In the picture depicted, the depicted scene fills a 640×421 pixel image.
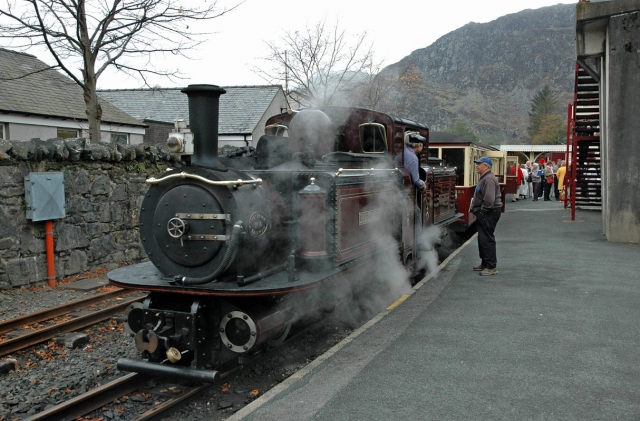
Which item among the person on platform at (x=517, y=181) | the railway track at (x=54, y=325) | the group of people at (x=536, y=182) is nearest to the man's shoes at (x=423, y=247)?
the railway track at (x=54, y=325)

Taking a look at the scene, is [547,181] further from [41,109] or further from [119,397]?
[119,397]

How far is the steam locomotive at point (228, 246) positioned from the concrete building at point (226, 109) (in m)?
15.8

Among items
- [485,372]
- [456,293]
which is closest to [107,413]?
[485,372]

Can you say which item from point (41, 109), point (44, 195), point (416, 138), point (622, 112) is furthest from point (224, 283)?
point (41, 109)

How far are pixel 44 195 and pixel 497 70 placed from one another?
155 metres

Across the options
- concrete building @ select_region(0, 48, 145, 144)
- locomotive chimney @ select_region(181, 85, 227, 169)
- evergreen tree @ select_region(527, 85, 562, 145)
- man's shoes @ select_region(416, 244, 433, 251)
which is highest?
evergreen tree @ select_region(527, 85, 562, 145)

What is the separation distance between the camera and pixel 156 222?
4.57m

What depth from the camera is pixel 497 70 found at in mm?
148375

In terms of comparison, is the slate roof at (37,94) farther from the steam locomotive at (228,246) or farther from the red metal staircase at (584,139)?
the red metal staircase at (584,139)

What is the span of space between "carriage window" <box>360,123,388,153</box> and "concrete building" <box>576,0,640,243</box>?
5700 mm

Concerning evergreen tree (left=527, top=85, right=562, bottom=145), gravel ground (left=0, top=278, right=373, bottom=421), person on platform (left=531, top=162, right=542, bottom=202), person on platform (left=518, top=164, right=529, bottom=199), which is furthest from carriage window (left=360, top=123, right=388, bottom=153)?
evergreen tree (left=527, top=85, right=562, bottom=145)

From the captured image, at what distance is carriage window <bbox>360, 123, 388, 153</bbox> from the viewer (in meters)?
6.88

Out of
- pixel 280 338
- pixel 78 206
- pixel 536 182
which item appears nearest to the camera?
pixel 280 338

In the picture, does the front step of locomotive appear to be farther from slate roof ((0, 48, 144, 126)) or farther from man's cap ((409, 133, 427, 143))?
slate roof ((0, 48, 144, 126))
